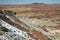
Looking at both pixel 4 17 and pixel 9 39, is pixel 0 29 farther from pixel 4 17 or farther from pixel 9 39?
pixel 4 17

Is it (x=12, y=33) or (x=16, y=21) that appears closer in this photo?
(x=12, y=33)

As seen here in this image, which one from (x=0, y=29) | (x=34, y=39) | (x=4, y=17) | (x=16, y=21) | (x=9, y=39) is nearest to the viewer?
(x=9, y=39)

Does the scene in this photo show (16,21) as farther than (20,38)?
Yes

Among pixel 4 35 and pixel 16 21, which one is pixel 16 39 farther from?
pixel 16 21

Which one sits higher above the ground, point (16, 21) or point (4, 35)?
point (4, 35)

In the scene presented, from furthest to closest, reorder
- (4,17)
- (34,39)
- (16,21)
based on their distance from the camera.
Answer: (16,21) < (4,17) < (34,39)

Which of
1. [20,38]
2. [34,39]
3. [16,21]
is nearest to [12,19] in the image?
[16,21]

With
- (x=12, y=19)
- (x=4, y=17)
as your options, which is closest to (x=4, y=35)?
(x=4, y=17)

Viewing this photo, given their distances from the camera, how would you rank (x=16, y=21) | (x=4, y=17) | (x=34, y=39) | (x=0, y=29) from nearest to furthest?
(x=0, y=29) < (x=34, y=39) < (x=4, y=17) < (x=16, y=21)

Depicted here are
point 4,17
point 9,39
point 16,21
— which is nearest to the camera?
point 9,39
